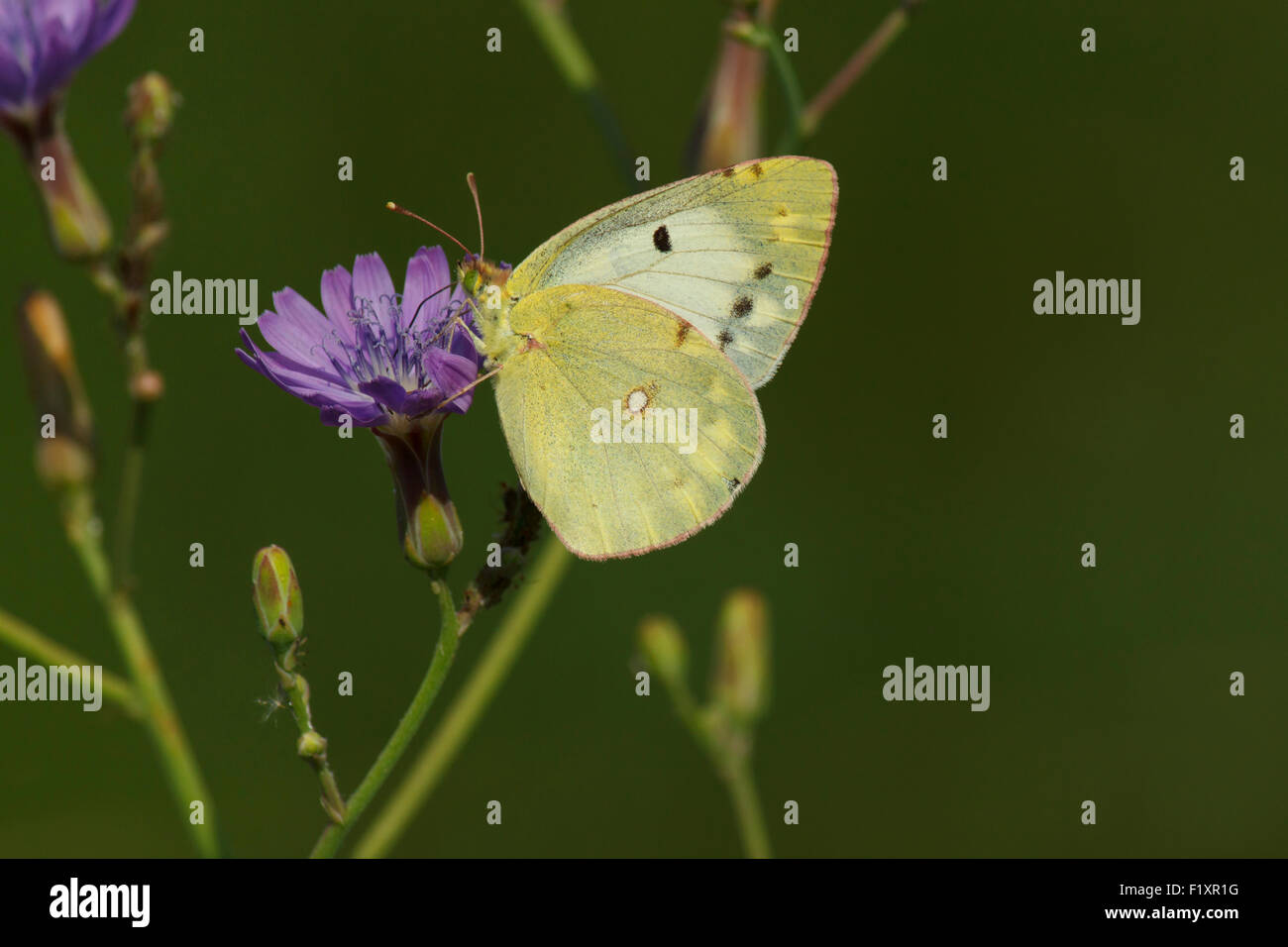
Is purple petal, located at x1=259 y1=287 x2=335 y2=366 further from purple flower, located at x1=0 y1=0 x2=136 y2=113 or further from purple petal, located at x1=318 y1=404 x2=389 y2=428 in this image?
purple flower, located at x1=0 y1=0 x2=136 y2=113

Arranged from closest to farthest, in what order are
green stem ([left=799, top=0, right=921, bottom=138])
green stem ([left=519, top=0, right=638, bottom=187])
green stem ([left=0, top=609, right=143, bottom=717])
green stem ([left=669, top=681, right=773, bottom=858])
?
1. green stem ([left=0, top=609, right=143, bottom=717])
2. green stem ([left=669, top=681, right=773, bottom=858])
3. green stem ([left=799, top=0, right=921, bottom=138])
4. green stem ([left=519, top=0, right=638, bottom=187])

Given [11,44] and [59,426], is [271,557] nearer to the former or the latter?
[59,426]

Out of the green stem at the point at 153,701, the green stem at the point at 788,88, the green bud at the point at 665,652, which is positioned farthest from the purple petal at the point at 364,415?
the green stem at the point at 788,88

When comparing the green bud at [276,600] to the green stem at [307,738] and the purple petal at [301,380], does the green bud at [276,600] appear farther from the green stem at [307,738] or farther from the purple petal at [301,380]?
the purple petal at [301,380]

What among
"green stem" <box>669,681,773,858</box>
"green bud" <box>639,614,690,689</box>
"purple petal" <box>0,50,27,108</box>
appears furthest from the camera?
"green bud" <box>639,614,690,689</box>

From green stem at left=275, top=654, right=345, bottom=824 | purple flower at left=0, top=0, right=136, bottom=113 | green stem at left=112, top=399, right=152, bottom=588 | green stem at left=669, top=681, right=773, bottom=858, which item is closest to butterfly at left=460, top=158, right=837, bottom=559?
green stem at left=669, top=681, right=773, bottom=858
